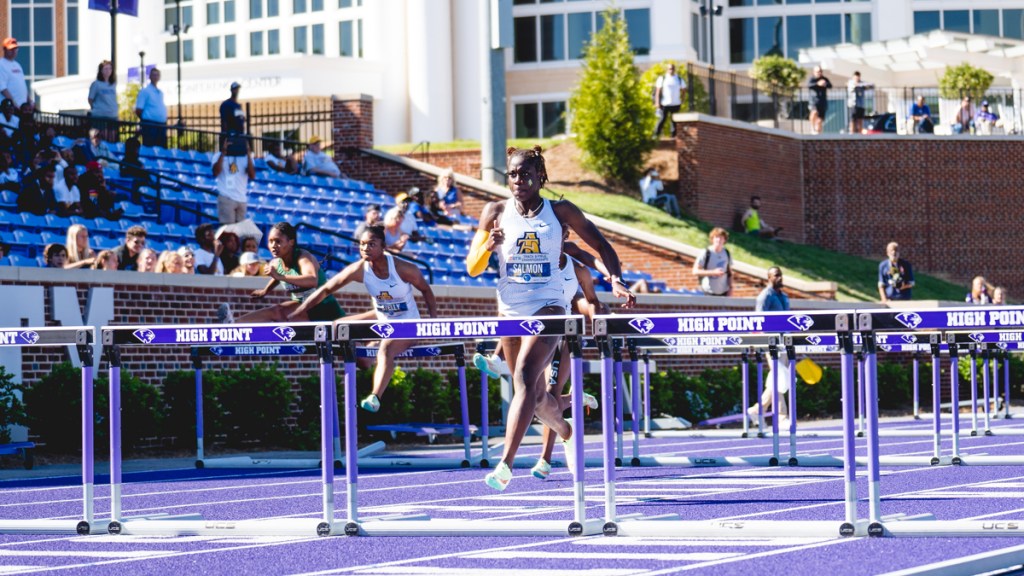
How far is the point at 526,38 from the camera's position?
224 ft

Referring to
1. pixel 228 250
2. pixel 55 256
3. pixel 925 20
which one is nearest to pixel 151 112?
pixel 228 250

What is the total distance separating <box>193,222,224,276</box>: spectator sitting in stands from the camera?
21.9 metres

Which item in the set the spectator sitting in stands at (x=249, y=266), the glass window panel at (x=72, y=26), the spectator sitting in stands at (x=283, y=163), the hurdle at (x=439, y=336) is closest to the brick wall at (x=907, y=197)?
the spectator sitting in stands at (x=283, y=163)

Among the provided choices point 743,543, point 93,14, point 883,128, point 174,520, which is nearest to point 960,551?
point 743,543

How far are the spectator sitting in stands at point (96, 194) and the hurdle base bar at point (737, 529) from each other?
50.2 feet

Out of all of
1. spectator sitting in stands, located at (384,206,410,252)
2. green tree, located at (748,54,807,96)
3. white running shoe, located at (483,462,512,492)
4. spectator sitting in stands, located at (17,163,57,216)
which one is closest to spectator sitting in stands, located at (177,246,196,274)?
spectator sitting in stands, located at (17,163,57,216)

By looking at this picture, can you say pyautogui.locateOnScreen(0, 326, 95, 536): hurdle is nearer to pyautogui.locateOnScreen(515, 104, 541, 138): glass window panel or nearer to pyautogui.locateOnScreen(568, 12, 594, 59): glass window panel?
pyautogui.locateOnScreen(515, 104, 541, 138): glass window panel

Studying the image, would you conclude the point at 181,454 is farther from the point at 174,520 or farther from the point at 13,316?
the point at 174,520

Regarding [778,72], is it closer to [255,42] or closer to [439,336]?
[255,42]

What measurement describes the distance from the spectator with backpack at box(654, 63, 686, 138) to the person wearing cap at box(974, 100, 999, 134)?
11.7m

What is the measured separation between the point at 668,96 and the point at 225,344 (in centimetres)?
3247

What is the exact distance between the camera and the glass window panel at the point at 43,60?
82938mm

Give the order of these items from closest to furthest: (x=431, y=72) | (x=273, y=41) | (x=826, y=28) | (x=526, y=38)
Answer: (x=431, y=72) < (x=526, y=38) < (x=826, y=28) < (x=273, y=41)

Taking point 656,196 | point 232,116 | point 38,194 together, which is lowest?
point 38,194
